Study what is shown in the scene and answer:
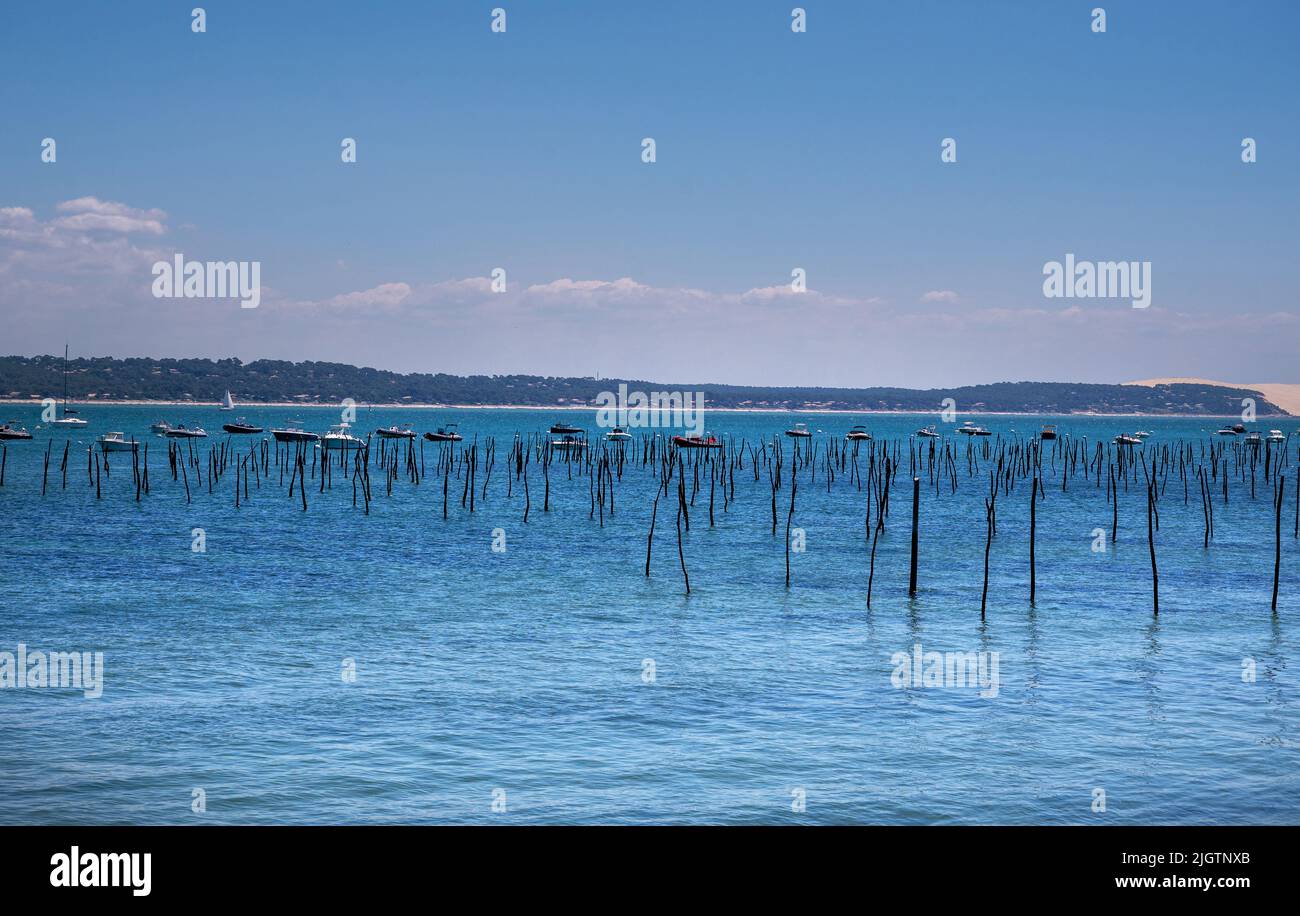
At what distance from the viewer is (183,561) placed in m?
40.1

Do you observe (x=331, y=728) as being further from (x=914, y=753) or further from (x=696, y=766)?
(x=914, y=753)

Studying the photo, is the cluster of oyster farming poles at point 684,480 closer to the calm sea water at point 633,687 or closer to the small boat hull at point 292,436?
the small boat hull at point 292,436

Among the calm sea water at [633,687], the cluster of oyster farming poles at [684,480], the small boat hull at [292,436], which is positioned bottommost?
the calm sea water at [633,687]

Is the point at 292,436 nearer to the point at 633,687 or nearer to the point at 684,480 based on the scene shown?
the point at 684,480

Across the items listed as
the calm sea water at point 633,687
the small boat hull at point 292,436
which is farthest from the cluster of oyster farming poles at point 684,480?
the calm sea water at point 633,687

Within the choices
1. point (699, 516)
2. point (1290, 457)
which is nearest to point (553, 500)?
point (699, 516)

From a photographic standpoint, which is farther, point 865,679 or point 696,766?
point 865,679

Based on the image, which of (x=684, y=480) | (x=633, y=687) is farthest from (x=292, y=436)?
(x=633, y=687)

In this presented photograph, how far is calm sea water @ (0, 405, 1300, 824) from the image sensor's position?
16000 millimetres

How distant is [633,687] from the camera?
72.9 feet

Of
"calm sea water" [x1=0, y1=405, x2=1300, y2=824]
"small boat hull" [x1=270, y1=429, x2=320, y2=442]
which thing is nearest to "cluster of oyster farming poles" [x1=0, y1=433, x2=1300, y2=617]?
"small boat hull" [x1=270, y1=429, x2=320, y2=442]

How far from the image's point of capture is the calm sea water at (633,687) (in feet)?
52.5
